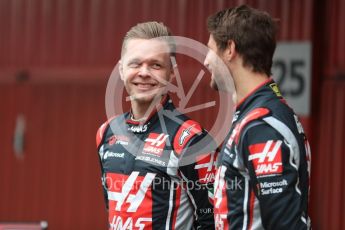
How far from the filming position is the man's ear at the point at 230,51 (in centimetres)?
285

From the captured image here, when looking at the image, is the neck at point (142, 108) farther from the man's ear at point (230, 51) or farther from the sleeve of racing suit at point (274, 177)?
the sleeve of racing suit at point (274, 177)

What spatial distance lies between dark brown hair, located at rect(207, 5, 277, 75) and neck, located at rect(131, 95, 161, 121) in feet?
1.90

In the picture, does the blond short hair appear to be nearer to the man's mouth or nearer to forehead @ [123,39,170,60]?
forehead @ [123,39,170,60]

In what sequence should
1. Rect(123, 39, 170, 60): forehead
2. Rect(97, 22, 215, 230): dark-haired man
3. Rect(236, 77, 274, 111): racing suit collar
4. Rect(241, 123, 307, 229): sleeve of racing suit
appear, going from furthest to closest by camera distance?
Rect(123, 39, 170, 60): forehead, Rect(97, 22, 215, 230): dark-haired man, Rect(236, 77, 274, 111): racing suit collar, Rect(241, 123, 307, 229): sleeve of racing suit

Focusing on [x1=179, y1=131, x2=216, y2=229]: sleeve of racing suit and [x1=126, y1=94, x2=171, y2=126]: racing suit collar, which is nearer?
[x1=179, y1=131, x2=216, y2=229]: sleeve of racing suit

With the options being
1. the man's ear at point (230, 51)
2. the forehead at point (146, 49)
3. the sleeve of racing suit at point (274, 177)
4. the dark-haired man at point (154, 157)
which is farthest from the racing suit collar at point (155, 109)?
the sleeve of racing suit at point (274, 177)

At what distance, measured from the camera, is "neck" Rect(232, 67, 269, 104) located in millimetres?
2822

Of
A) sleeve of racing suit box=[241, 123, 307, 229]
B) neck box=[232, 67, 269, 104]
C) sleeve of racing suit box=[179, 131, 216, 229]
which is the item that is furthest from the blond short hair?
sleeve of racing suit box=[241, 123, 307, 229]

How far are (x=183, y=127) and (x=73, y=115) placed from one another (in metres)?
3.87

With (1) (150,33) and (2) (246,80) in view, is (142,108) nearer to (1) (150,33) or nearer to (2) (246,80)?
(1) (150,33)

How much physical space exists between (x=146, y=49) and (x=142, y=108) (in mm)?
272

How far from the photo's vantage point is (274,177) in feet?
8.48

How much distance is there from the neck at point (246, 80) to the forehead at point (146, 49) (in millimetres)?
537

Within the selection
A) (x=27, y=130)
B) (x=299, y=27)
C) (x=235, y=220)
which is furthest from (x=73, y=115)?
(x=235, y=220)
